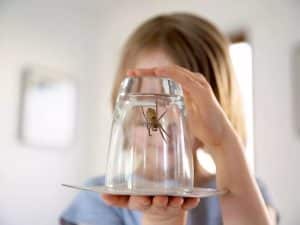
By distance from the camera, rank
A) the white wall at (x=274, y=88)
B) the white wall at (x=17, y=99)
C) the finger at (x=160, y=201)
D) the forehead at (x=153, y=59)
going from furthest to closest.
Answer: the white wall at (x=17, y=99) < the white wall at (x=274, y=88) < the forehead at (x=153, y=59) < the finger at (x=160, y=201)

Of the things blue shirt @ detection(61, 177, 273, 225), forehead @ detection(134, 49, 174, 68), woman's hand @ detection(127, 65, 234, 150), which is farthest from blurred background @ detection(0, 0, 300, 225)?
woman's hand @ detection(127, 65, 234, 150)

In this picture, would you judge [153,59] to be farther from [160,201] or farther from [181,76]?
[160,201]

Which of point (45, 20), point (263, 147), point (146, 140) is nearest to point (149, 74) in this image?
point (146, 140)

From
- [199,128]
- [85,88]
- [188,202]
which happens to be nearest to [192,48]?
[199,128]

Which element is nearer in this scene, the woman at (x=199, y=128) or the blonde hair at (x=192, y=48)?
the woman at (x=199, y=128)

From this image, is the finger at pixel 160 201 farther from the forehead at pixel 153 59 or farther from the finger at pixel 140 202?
the forehead at pixel 153 59

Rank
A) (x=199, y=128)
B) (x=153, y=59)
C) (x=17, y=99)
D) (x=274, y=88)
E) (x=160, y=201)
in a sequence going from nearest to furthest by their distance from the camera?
1. (x=160, y=201)
2. (x=199, y=128)
3. (x=153, y=59)
4. (x=274, y=88)
5. (x=17, y=99)

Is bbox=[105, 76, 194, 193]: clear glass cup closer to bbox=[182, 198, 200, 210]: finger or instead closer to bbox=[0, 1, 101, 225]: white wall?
bbox=[182, 198, 200, 210]: finger

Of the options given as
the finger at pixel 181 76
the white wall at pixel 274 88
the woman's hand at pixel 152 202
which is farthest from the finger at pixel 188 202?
the white wall at pixel 274 88
